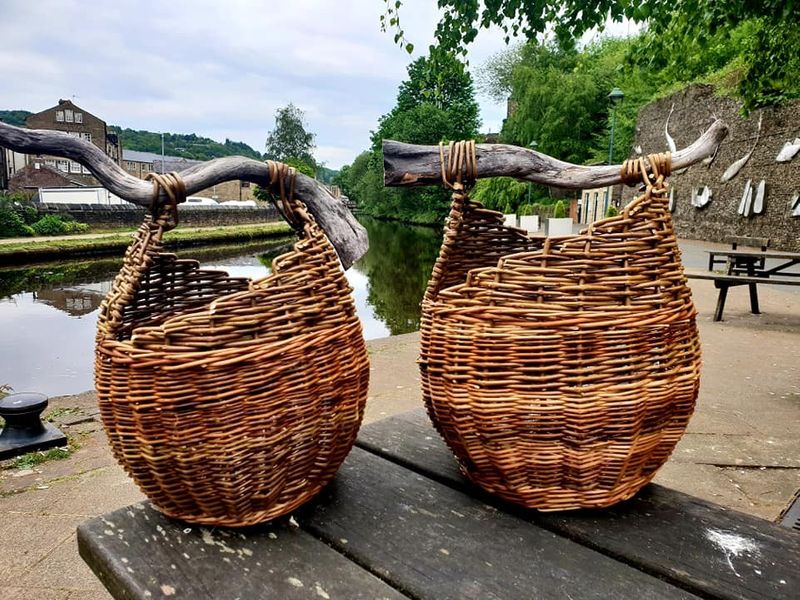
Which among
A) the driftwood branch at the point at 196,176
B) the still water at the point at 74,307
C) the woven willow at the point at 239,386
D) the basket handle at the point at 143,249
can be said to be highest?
the driftwood branch at the point at 196,176

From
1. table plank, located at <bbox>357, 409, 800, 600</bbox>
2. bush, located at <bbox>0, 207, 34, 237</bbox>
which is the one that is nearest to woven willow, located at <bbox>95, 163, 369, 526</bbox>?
table plank, located at <bbox>357, 409, 800, 600</bbox>

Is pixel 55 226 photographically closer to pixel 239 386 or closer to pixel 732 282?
pixel 732 282

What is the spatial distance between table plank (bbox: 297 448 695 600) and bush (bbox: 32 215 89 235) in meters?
30.1

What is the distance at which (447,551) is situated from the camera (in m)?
1.12

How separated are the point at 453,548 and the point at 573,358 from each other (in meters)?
0.41

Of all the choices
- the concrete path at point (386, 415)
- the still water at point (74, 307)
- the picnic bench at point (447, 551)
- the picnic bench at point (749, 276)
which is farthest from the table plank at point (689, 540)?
the picnic bench at point (749, 276)

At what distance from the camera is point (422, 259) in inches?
894

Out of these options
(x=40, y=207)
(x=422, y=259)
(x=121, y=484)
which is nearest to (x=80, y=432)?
(x=121, y=484)

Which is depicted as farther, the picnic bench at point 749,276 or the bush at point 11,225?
the bush at point 11,225

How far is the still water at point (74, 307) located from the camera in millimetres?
7934

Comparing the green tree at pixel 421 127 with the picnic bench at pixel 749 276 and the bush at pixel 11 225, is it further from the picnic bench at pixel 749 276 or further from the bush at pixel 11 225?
the picnic bench at pixel 749 276

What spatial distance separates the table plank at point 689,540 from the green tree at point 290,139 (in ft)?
251

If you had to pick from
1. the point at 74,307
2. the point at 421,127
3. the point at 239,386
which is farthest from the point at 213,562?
the point at 421,127

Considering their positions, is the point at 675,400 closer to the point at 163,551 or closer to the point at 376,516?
the point at 376,516
